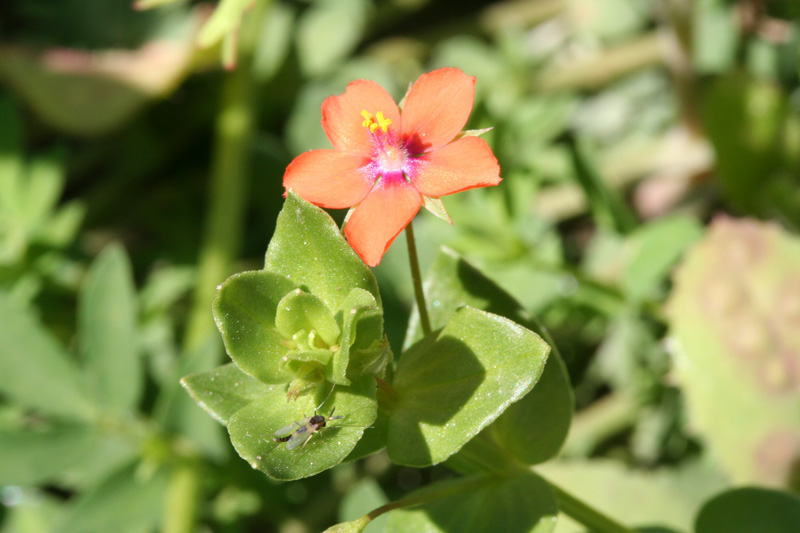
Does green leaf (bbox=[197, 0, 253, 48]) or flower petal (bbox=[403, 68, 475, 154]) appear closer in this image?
flower petal (bbox=[403, 68, 475, 154])

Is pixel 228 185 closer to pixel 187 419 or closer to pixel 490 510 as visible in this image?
pixel 187 419

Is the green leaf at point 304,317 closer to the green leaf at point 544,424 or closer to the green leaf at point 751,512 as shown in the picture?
the green leaf at point 544,424

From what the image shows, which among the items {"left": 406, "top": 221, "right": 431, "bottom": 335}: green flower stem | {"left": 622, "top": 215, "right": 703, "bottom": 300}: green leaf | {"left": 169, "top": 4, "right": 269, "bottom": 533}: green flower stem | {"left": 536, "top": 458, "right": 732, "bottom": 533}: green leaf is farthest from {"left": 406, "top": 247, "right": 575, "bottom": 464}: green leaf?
{"left": 169, "top": 4, "right": 269, "bottom": 533}: green flower stem

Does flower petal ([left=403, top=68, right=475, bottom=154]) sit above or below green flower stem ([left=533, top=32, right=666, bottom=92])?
above

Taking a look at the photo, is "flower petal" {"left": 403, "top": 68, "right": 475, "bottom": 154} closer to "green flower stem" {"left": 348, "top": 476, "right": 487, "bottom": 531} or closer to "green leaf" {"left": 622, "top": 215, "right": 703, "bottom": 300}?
"green flower stem" {"left": 348, "top": 476, "right": 487, "bottom": 531}

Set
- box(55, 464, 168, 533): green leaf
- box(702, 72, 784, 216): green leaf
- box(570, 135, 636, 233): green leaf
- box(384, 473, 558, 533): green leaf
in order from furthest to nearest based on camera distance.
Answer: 1. box(702, 72, 784, 216): green leaf
2. box(570, 135, 636, 233): green leaf
3. box(55, 464, 168, 533): green leaf
4. box(384, 473, 558, 533): green leaf

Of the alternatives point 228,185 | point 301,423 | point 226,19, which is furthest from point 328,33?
point 301,423

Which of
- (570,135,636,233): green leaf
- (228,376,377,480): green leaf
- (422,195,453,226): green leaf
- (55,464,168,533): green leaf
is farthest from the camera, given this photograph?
(570,135,636,233): green leaf
